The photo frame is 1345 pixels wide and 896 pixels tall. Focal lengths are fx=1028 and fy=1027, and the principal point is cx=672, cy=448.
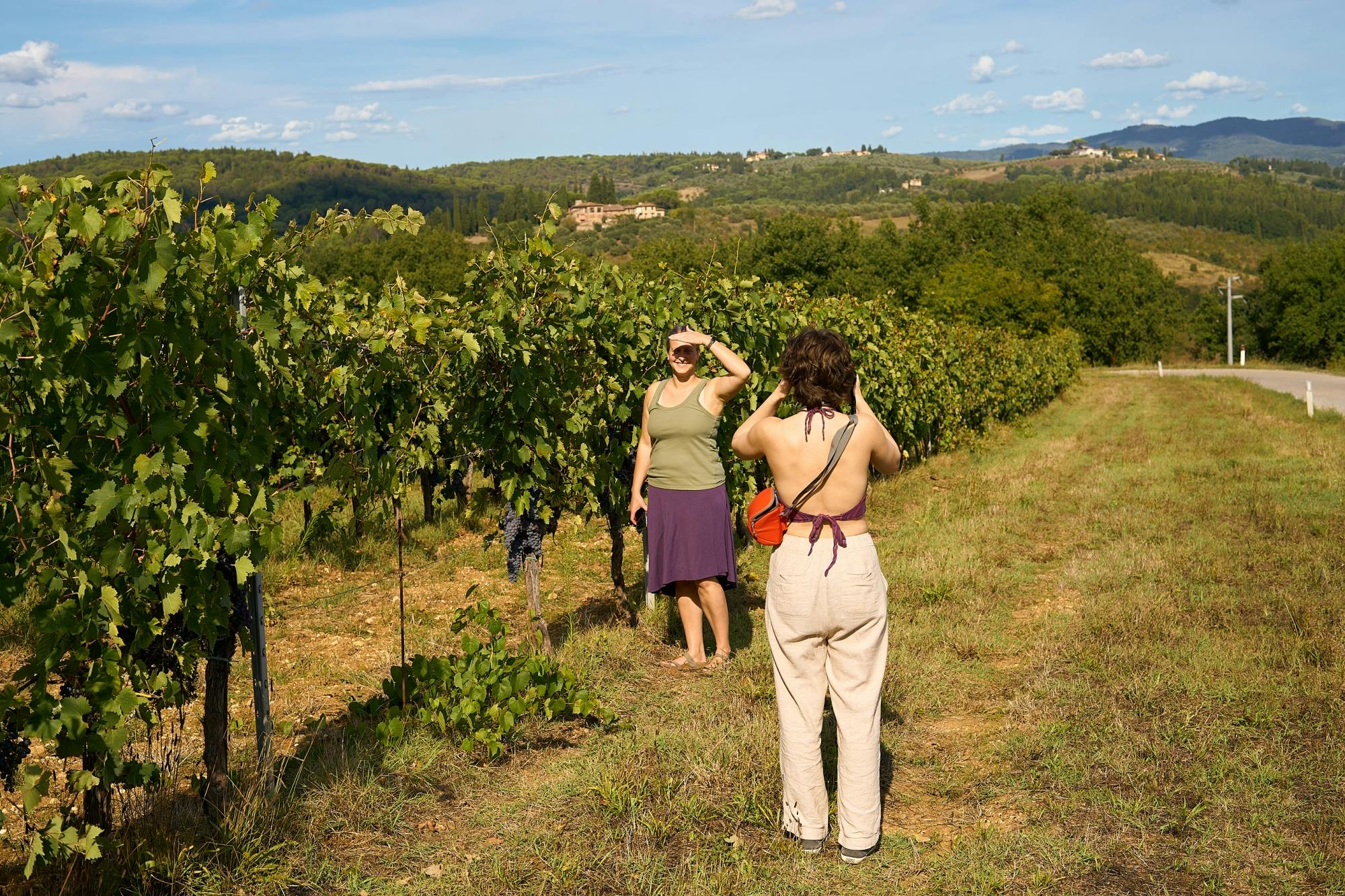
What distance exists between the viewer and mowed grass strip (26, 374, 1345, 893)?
11.3ft

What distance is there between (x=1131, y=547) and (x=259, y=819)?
A: 6.78 m

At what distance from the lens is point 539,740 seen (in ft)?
15.1

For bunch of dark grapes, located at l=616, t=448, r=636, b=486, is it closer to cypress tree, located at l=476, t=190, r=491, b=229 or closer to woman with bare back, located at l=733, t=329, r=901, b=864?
cypress tree, located at l=476, t=190, r=491, b=229

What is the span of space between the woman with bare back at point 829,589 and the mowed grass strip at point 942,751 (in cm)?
32

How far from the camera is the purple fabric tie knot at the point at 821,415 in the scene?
3.47 metres

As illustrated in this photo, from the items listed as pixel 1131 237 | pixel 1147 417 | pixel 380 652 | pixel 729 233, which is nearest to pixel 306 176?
pixel 729 233

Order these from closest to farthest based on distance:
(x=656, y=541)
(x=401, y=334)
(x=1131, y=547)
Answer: (x=401, y=334)
(x=656, y=541)
(x=1131, y=547)

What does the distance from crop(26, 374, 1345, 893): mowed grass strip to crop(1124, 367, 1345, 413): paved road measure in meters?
16.0

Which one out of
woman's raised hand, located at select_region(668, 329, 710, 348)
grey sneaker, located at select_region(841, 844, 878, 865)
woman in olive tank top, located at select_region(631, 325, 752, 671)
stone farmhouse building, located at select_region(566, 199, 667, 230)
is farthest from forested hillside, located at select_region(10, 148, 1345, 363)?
stone farmhouse building, located at select_region(566, 199, 667, 230)

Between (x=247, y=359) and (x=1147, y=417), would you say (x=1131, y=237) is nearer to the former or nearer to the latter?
(x=1147, y=417)

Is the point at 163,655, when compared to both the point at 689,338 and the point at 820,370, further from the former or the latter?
the point at 689,338

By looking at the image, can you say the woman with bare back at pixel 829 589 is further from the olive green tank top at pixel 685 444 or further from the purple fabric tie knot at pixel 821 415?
the olive green tank top at pixel 685 444

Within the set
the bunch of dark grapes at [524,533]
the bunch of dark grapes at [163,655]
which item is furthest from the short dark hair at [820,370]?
the bunch of dark grapes at [524,533]

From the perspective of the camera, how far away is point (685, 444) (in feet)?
16.8
